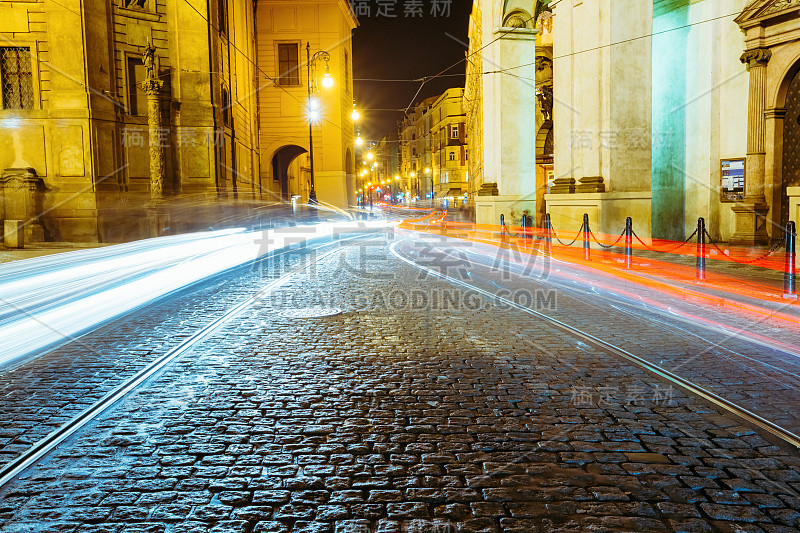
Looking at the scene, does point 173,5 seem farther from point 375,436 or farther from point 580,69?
point 375,436

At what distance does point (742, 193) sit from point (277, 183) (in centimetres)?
3626

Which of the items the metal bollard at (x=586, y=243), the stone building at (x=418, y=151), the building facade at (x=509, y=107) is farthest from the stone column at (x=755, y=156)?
the stone building at (x=418, y=151)

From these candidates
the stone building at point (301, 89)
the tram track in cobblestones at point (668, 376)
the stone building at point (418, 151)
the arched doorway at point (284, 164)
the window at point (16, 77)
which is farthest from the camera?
the stone building at point (418, 151)

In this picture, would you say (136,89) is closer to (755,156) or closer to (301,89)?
(301,89)

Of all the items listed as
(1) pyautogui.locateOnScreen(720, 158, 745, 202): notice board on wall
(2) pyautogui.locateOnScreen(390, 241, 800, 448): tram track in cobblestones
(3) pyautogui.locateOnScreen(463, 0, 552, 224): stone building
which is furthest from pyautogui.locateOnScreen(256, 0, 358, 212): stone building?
(2) pyautogui.locateOnScreen(390, 241, 800, 448): tram track in cobblestones

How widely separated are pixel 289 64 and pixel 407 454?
44.6 m

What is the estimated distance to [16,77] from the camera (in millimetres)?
24094

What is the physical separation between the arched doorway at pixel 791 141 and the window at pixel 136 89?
2204 centimetres

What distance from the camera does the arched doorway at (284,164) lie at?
49.6 meters

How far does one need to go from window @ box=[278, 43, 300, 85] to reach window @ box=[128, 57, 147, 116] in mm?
19418

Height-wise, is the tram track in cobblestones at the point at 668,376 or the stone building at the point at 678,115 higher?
the stone building at the point at 678,115

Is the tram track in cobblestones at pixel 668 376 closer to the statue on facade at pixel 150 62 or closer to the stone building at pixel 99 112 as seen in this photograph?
the statue on facade at pixel 150 62

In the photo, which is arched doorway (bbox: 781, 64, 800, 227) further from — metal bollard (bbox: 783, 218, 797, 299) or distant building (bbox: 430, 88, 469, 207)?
distant building (bbox: 430, 88, 469, 207)

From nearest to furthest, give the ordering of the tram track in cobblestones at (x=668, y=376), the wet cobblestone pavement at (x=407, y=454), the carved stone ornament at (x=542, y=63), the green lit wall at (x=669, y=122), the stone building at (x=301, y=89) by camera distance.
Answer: the wet cobblestone pavement at (x=407, y=454)
the tram track in cobblestones at (x=668, y=376)
the green lit wall at (x=669, y=122)
the carved stone ornament at (x=542, y=63)
the stone building at (x=301, y=89)
